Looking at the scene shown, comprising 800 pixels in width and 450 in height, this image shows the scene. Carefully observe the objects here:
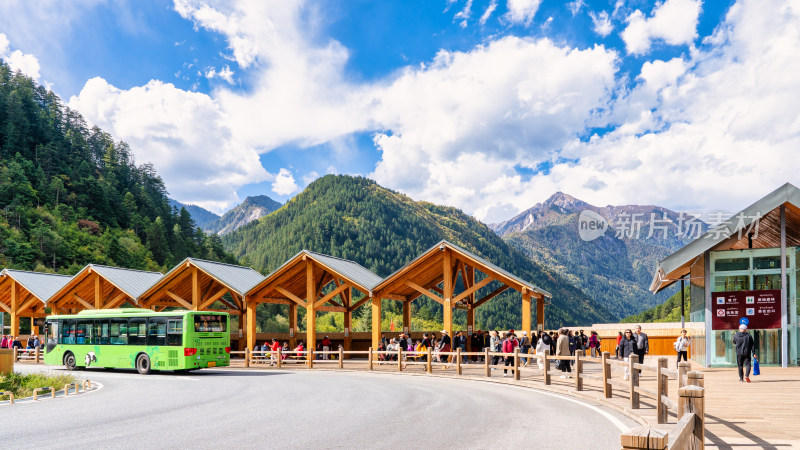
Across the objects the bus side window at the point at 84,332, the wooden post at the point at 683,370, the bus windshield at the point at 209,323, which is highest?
the wooden post at the point at 683,370

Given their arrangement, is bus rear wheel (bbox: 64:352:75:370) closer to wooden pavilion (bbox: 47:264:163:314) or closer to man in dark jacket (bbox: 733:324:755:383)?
wooden pavilion (bbox: 47:264:163:314)

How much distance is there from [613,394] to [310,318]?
1757 centimetres

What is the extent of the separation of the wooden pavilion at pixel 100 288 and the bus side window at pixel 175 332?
442 inches

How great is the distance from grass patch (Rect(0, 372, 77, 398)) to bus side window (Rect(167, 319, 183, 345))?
15.4 feet

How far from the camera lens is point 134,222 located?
10525 centimetres

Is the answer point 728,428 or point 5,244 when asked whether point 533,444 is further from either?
point 5,244

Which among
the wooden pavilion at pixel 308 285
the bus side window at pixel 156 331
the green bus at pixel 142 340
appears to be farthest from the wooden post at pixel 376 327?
the bus side window at pixel 156 331

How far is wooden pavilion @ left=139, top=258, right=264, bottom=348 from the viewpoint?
3227 centimetres

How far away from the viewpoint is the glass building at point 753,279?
65.8 ft

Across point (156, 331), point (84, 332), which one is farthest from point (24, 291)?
point (156, 331)

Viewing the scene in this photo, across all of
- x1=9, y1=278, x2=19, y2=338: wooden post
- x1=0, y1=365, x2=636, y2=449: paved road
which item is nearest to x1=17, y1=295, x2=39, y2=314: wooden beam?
x1=9, y1=278, x2=19, y2=338: wooden post

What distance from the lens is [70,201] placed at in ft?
319

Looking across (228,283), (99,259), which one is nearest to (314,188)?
(99,259)

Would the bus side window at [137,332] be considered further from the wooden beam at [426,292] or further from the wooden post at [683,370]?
the wooden post at [683,370]
